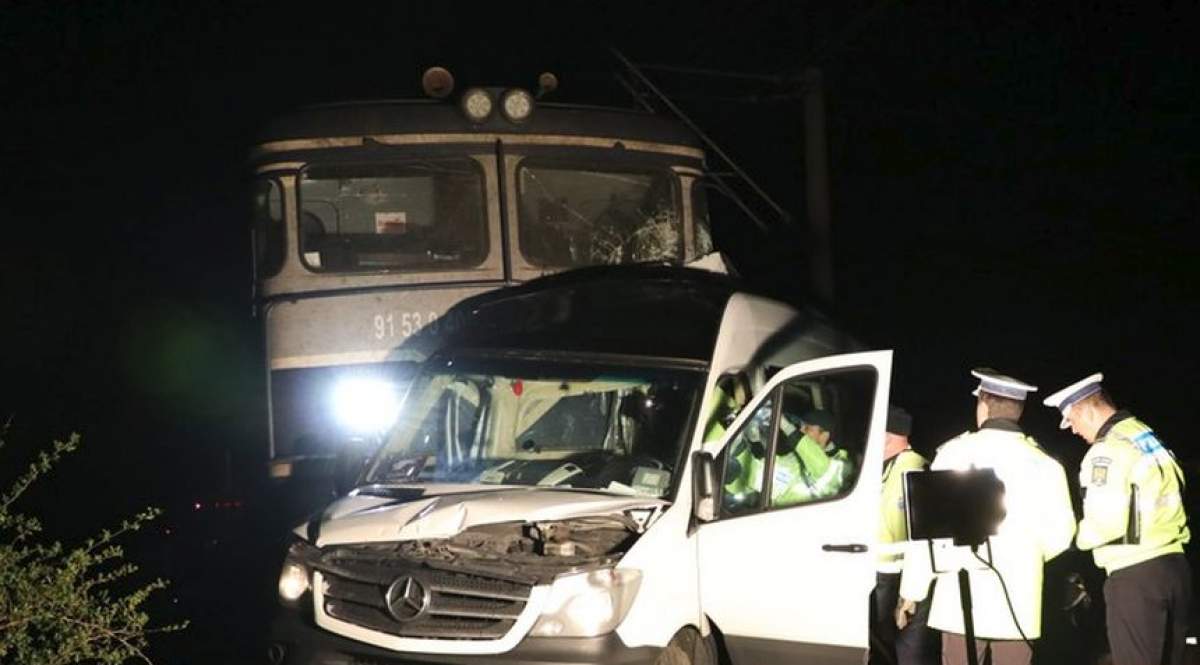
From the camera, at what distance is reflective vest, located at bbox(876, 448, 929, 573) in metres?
6.66

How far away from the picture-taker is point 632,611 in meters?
5.86


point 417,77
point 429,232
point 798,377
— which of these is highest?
point 417,77

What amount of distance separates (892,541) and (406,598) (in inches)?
93.6

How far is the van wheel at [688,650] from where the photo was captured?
599 centimetres

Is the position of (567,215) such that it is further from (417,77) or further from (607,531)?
(607,531)

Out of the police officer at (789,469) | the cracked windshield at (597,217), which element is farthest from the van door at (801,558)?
the cracked windshield at (597,217)

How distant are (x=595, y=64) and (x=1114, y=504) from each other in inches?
245

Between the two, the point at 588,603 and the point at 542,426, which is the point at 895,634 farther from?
the point at 542,426

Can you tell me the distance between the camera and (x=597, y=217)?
31.8 feet

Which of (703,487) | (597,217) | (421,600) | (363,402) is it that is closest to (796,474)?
(703,487)

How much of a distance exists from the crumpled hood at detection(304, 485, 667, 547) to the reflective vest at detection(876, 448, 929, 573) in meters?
1.17

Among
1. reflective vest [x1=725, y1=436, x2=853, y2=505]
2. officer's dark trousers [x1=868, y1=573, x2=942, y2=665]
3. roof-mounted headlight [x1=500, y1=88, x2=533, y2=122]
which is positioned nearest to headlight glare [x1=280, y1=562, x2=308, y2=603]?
reflective vest [x1=725, y1=436, x2=853, y2=505]

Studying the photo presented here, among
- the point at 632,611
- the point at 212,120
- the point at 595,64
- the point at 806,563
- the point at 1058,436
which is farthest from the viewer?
the point at 1058,436

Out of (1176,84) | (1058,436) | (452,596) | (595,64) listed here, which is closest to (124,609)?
(452,596)
